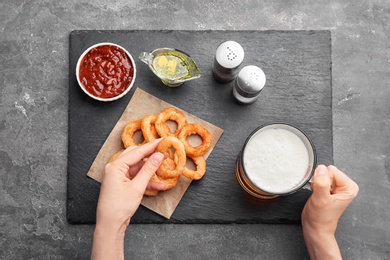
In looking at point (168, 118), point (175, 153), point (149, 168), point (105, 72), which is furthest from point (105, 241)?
point (105, 72)

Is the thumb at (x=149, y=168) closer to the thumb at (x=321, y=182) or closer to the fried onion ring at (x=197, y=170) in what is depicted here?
the fried onion ring at (x=197, y=170)

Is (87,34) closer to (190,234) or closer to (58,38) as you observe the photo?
(58,38)

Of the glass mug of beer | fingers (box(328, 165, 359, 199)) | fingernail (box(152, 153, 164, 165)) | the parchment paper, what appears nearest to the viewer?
fingernail (box(152, 153, 164, 165))

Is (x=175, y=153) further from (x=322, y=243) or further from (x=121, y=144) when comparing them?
(x=322, y=243)

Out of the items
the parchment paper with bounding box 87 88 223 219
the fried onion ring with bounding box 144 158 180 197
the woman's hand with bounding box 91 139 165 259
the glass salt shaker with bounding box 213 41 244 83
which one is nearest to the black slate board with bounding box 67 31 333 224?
the parchment paper with bounding box 87 88 223 219

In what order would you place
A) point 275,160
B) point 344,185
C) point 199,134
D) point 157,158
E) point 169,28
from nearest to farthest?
point 157,158
point 275,160
point 344,185
point 199,134
point 169,28

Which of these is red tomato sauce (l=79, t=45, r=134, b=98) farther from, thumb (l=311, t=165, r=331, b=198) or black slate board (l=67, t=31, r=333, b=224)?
thumb (l=311, t=165, r=331, b=198)
